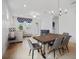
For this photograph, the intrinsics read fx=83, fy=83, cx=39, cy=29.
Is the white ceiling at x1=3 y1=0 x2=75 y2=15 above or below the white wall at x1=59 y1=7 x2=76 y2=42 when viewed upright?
above

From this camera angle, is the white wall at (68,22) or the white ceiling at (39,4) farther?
the white wall at (68,22)

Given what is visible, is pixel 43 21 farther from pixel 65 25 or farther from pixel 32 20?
pixel 65 25

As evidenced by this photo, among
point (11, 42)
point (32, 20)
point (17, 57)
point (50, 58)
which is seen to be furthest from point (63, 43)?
point (32, 20)

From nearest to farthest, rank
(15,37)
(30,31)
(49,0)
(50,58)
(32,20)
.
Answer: (50,58)
(49,0)
(15,37)
(30,31)
(32,20)

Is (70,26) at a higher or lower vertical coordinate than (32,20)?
lower

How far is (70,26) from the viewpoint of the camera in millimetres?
5105

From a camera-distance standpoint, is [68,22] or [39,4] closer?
[39,4]

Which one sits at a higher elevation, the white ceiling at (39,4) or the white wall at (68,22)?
the white ceiling at (39,4)

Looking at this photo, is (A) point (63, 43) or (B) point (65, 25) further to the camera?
(B) point (65, 25)

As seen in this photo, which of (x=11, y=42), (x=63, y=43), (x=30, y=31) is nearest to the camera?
(x=63, y=43)

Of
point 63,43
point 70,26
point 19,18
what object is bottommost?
point 63,43

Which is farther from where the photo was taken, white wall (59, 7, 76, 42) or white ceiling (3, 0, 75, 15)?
white wall (59, 7, 76, 42)

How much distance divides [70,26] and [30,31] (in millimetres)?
4095

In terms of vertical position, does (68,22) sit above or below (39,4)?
below
